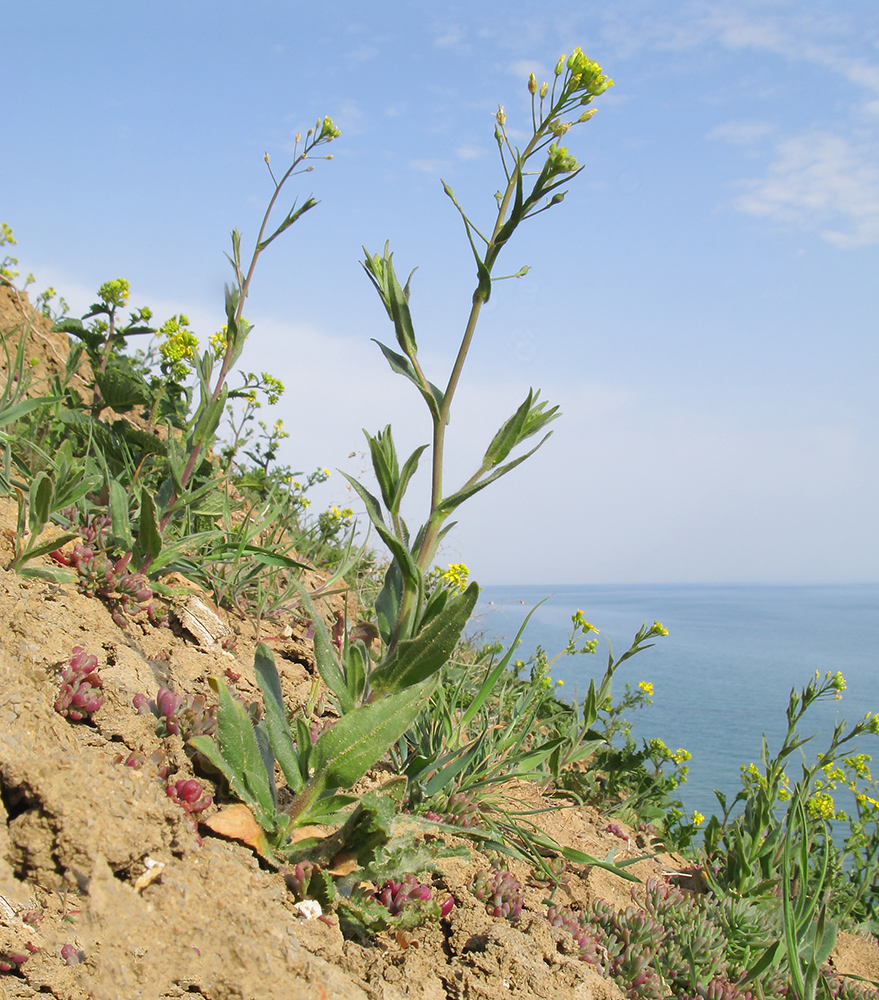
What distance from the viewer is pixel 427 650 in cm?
189

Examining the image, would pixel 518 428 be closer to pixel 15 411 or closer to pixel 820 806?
pixel 15 411

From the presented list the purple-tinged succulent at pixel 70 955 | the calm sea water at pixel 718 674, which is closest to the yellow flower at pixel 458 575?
the calm sea water at pixel 718 674

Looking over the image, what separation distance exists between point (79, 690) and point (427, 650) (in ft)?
3.23

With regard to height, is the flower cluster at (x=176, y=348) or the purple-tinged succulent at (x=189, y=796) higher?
the flower cluster at (x=176, y=348)

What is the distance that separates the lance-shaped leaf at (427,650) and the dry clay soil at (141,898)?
0.57 meters

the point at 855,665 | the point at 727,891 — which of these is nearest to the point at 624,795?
the point at 727,891

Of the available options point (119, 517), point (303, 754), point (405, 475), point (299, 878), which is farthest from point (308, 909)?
point (119, 517)

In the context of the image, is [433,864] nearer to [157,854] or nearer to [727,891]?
[157,854]

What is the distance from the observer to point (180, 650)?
8.59ft

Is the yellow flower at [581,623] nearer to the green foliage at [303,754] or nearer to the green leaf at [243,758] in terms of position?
the green foliage at [303,754]

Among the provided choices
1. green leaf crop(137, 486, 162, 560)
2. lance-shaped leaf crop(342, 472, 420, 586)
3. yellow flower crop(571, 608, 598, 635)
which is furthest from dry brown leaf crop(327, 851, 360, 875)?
yellow flower crop(571, 608, 598, 635)

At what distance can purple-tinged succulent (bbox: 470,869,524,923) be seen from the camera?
211 cm

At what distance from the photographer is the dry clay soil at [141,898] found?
4.67 ft

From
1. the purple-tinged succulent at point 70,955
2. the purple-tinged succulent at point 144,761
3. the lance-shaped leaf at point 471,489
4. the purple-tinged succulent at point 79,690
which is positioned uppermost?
the lance-shaped leaf at point 471,489
